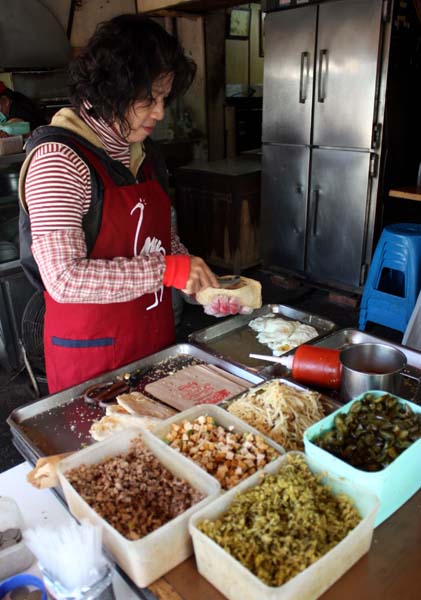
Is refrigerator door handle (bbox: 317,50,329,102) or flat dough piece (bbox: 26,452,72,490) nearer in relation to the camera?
flat dough piece (bbox: 26,452,72,490)

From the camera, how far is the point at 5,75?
545 centimetres

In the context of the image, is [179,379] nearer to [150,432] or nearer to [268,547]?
[150,432]

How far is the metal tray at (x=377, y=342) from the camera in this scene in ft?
5.51

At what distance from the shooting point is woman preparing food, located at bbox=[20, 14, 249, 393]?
1.52 metres

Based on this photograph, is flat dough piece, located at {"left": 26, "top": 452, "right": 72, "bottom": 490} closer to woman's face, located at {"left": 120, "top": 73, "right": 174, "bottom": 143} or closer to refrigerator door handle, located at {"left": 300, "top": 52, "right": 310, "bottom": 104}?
woman's face, located at {"left": 120, "top": 73, "right": 174, "bottom": 143}

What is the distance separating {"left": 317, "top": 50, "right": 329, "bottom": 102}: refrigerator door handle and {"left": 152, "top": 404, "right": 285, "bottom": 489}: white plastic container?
3.81 meters

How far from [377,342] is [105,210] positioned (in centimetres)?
108

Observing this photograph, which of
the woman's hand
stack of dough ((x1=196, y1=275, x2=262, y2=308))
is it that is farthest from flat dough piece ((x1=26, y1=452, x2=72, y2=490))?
stack of dough ((x1=196, y1=275, x2=262, y2=308))

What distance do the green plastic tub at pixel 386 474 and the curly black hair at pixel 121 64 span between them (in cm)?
112

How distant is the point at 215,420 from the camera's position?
4.50 ft

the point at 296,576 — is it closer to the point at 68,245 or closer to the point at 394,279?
the point at 68,245

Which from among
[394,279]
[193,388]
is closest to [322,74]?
[394,279]

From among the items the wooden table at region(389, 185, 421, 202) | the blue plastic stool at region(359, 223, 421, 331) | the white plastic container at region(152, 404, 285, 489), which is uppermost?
the wooden table at region(389, 185, 421, 202)

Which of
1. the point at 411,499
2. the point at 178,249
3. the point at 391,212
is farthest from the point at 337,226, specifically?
the point at 411,499
